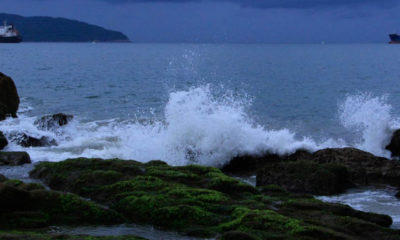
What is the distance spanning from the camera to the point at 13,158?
1317 centimetres

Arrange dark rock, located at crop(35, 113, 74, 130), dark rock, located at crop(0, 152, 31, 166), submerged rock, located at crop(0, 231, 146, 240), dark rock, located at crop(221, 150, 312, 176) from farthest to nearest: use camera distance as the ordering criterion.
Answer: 1. dark rock, located at crop(35, 113, 74, 130)
2. dark rock, located at crop(221, 150, 312, 176)
3. dark rock, located at crop(0, 152, 31, 166)
4. submerged rock, located at crop(0, 231, 146, 240)

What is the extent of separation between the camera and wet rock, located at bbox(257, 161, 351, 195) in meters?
11.6

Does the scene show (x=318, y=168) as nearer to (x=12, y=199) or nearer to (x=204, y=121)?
(x=204, y=121)

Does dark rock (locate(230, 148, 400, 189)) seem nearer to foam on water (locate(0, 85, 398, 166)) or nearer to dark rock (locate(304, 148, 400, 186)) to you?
dark rock (locate(304, 148, 400, 186))

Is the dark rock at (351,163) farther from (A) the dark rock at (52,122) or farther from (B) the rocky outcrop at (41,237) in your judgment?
A: (A) the dark rock at (52,122)

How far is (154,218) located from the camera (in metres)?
8.09

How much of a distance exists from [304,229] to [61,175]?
216 inches

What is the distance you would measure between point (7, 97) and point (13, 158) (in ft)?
38.2

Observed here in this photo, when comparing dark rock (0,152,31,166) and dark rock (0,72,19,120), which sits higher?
dark rock (0,72,19,120)

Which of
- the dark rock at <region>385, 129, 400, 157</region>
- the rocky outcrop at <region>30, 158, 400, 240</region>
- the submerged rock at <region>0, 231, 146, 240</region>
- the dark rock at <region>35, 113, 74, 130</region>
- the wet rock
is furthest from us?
the dark rock at <region>35, 113, 74, 130</region>

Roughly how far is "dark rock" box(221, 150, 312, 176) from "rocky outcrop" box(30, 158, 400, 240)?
3995 millimetres

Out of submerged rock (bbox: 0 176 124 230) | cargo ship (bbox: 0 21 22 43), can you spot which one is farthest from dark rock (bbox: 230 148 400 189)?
cargo ship (bbox: 0 21 22 43)

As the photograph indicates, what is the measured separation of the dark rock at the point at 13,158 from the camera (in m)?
13.0

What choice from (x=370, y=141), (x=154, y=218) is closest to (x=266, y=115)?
(x=370, y=141)
